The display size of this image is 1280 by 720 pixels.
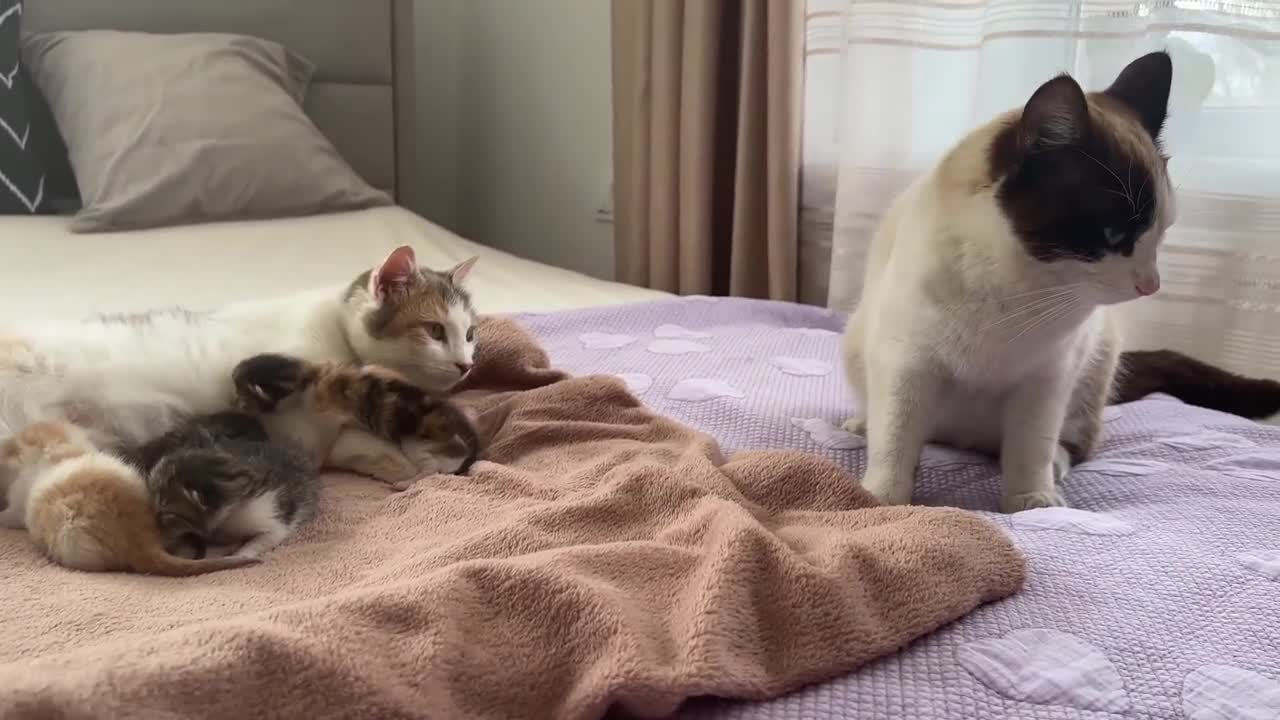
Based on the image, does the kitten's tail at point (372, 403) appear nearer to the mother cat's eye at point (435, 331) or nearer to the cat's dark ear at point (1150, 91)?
the mother cat's eye at point (435, 331)

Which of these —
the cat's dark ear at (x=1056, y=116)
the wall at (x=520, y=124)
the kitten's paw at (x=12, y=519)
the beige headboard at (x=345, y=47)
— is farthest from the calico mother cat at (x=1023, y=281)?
the beige headboard at (x=345, y=47)

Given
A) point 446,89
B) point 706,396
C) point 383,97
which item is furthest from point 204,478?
point 446,89

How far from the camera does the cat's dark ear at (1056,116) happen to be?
855 millimetres

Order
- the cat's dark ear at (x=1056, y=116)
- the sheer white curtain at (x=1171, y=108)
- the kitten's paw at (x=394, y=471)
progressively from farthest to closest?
1. the sheer white curtain at (x=1171, y=108)
2. the kitten's paw at (x=394, y=471)
3. the cat's dark ear at (x=1056, y=116)

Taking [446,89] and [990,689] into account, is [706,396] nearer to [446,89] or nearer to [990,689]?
[990,689]

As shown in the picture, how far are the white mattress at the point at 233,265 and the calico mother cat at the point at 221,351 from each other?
51cm

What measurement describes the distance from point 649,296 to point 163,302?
84 cm

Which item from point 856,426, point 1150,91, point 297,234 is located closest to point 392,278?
point 856,426

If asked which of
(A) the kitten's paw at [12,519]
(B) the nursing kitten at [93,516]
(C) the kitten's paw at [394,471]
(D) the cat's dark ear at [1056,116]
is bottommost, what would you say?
(C) the kitten's paw at [394,471]

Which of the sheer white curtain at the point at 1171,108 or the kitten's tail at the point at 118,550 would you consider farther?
the sheer white curtain at the point at 1171,108

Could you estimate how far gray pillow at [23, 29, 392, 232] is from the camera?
205 centimetres

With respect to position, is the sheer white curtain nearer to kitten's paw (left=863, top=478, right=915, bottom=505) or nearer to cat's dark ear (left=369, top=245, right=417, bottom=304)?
kitten's paw (left=863, top=478, right=915, bottom=505)

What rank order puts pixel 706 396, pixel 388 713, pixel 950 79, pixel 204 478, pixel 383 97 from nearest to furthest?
pixel 388 713
pixel 204 478
pixel 706 396
pixel 950 79
pixel 383 97

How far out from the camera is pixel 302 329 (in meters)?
1.10
